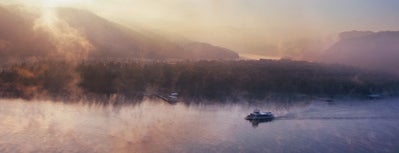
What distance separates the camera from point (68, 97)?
3647cm

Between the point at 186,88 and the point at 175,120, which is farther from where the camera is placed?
the point at 186,88

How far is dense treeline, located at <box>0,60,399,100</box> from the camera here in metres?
40.8

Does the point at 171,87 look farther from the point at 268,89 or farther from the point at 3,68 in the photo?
the point at 3,68

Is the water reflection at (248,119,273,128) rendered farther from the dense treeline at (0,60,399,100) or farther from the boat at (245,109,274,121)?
the dense treeline at (0,60,399,100)

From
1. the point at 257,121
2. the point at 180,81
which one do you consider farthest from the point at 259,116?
the point at 180,81

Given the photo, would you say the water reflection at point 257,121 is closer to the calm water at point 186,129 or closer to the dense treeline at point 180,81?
the calm water at point 186,129

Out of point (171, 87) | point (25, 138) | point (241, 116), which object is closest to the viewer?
point (25, 138)

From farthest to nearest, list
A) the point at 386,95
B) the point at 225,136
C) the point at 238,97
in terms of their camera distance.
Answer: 1. the point at 386,95
2. the point at 238,97
3. the point at 225,136

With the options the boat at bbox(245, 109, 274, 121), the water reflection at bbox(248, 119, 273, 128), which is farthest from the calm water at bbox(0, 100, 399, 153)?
the boat at bbox(245, 109, 274, 121)

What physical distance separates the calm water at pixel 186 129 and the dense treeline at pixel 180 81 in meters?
5.65

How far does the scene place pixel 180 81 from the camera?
4931cm

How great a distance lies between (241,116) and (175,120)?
503 cm

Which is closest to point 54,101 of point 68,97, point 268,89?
point 68,97

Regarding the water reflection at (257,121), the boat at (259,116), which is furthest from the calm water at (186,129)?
the boat at (259,116)
